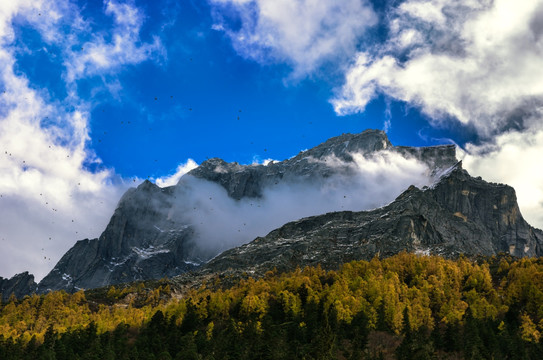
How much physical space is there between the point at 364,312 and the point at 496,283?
71.6 metres

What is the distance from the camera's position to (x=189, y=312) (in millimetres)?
158875

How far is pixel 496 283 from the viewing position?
18288 cm

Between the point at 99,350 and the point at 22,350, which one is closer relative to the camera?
the point at 99,350

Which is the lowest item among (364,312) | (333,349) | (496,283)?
(333,349)

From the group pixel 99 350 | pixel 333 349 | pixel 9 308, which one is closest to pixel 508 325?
Result: pixel 333 349

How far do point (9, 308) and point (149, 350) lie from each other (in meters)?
106

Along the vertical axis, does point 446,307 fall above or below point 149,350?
above

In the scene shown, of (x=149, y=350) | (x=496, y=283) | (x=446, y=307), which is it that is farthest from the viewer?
(x=496, y=283)

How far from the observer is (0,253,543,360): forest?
Answer: 117 m

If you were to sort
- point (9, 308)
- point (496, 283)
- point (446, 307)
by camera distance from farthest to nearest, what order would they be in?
point (9, 308) < point (496, 283) < point (446, 307)

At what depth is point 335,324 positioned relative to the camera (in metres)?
134

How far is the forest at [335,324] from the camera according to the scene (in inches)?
4592

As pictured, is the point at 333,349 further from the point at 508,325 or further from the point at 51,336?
the point at 51,336

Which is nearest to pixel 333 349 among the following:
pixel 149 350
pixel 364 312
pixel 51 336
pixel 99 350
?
pixel 364 312
